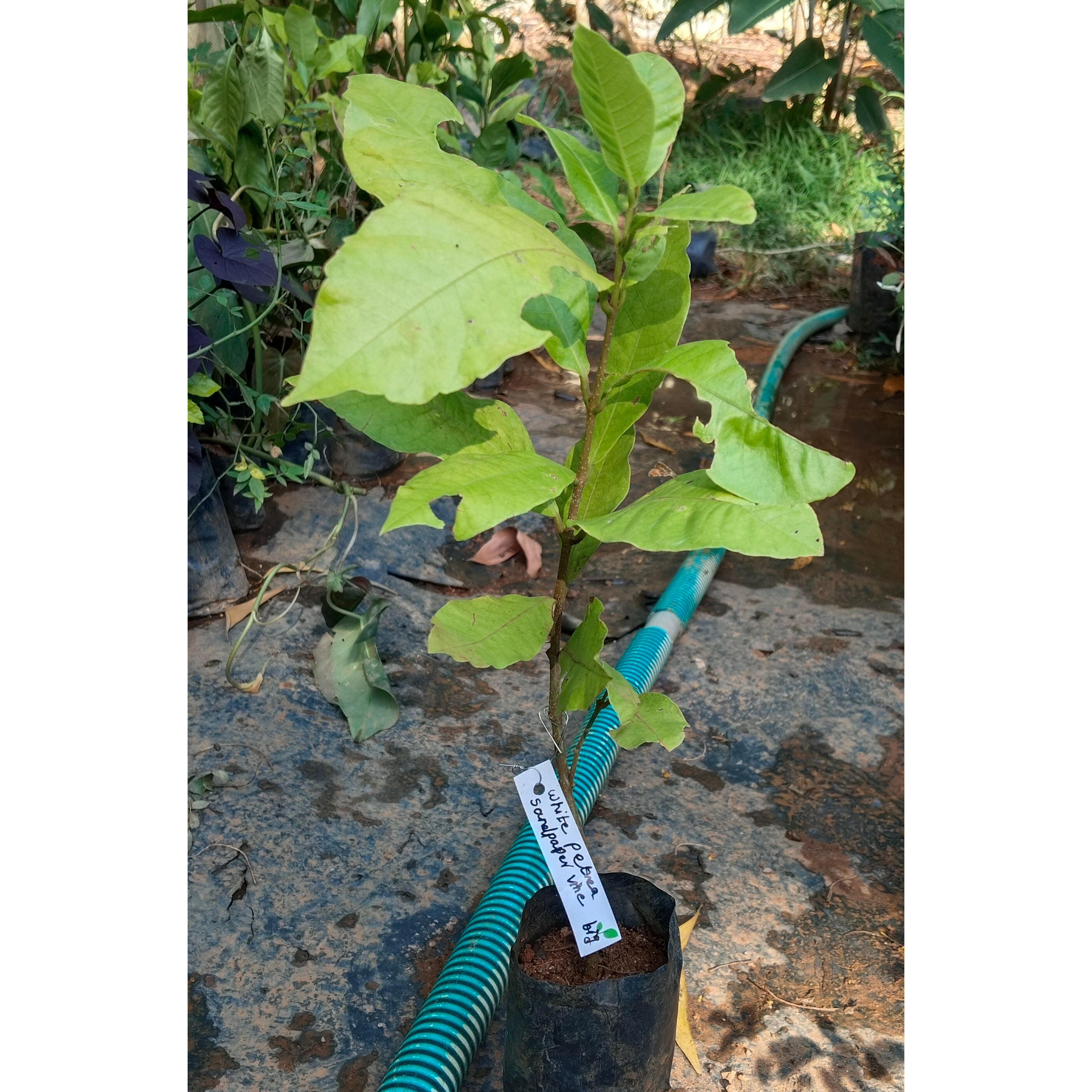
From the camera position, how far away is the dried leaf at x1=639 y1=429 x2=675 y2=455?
302cm

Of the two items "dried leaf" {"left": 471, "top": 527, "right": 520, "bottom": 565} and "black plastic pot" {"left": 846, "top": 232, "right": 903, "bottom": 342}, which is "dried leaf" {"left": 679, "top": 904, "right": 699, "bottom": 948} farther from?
"black plastic pot" {"left": 846, "top": 232, "right": 903, "bottom": 342}

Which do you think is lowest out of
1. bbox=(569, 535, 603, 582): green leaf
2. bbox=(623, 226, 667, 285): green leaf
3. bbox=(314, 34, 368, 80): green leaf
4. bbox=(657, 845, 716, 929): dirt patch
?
bbox=(657, 845, 716, 929): dirt patch

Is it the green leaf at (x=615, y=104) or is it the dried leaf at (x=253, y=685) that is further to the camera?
the dried leaf at (x=253, y=685)

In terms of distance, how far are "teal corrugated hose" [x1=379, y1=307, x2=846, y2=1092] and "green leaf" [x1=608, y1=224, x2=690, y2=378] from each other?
721 mm

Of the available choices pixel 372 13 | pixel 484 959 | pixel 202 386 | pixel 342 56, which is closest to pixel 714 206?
pixel 484 959

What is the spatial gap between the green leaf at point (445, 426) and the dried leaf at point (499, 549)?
154cm

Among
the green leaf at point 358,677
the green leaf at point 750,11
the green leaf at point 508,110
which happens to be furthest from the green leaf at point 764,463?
the green leaf at point 750,11

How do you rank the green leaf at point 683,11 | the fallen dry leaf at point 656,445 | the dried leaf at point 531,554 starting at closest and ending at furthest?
the dried leaf at point 531,554, the fallen dry leaf at point 656,445, the green leaf at point 683,11

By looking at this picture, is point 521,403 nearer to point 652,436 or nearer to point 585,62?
point 652,436

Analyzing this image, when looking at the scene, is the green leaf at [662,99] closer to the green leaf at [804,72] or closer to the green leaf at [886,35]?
the green leaf at [886,35]

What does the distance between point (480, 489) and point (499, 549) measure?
69.7 inches

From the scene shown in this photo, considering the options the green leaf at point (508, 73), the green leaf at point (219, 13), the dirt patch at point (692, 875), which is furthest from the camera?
the green leaf at point (508, 73)

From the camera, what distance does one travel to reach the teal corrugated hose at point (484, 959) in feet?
3.49

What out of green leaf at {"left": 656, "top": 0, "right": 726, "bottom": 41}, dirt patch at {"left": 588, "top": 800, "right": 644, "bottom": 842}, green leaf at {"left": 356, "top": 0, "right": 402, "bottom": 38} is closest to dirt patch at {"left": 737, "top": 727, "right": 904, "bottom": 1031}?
dirt patch at {"left": 588, "top": 800, "right": 644, "bottom": 842}
